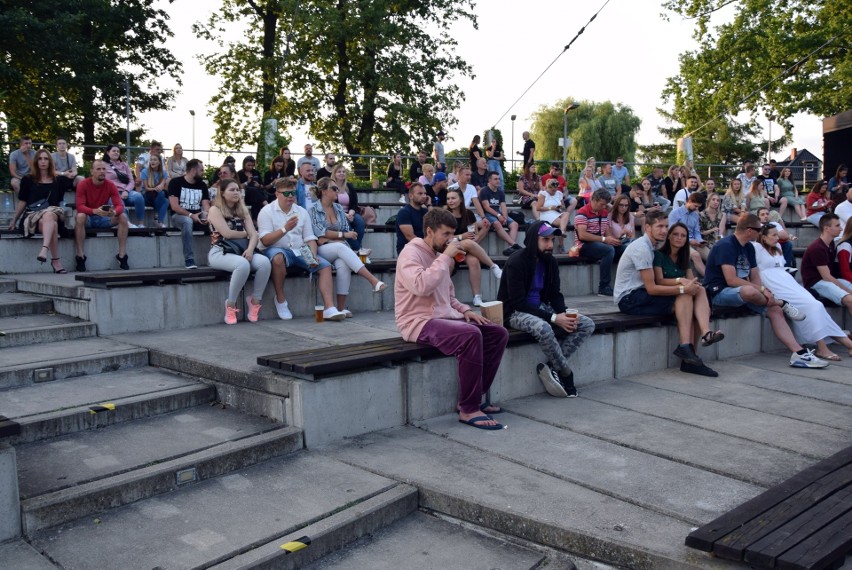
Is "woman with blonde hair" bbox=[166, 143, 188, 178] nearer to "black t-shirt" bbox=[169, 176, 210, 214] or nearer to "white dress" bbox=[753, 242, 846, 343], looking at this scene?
"black t-shirt" bbox=[169, 176, 210, 214]

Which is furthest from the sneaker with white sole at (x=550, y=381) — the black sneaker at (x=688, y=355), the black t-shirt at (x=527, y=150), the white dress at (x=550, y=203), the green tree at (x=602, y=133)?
the green tree at (x=602, y=133)

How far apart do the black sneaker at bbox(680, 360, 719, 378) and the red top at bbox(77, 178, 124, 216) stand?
21.8 ft

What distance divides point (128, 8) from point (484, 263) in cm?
2353

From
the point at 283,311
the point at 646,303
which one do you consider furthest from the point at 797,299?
the point at 283,311

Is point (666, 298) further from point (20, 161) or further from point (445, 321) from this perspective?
point (20, 161)

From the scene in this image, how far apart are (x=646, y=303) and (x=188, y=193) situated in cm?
605

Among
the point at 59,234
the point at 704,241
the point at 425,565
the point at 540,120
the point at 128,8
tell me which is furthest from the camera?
the point at 540,120

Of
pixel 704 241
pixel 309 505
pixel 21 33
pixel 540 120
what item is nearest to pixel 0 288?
pixel 309 505

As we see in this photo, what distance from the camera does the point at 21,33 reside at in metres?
24.2

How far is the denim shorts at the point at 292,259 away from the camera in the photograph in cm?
840

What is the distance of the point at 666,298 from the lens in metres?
8.07

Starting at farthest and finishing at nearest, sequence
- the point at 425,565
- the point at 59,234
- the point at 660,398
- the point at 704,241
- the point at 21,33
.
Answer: the point at 21,33, the point at 704,241, the point at 59,234, the point at 660,398, the point at 425,565

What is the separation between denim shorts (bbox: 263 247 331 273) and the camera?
8398mm

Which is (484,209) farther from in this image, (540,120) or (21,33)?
(540,120)
